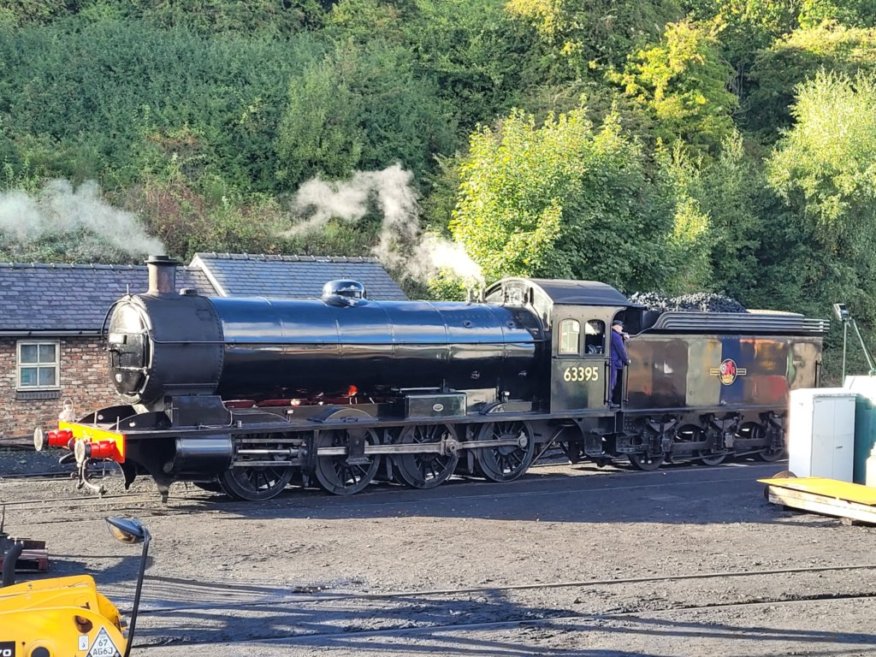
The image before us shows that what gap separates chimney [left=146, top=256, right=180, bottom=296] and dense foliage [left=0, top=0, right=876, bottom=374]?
9797mm

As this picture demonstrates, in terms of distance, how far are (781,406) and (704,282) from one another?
40.3 feet

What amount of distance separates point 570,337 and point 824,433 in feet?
12.5

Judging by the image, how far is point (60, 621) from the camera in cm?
419

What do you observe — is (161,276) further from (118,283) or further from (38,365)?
(118,283)

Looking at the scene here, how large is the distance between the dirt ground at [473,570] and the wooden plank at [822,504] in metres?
0.13

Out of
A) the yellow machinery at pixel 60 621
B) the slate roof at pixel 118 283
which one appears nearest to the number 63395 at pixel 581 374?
the slate roof at pixel 118 283

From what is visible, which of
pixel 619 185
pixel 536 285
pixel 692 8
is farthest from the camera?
pixel 692 8

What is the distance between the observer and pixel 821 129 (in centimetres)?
3247

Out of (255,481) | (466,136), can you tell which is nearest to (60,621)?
(255,481)

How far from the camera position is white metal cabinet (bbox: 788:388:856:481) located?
13.9 meters

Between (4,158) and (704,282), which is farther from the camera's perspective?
(704,282)

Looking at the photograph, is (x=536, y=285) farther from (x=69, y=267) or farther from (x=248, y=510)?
(x=69, y=267)

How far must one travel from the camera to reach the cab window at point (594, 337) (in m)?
15.9

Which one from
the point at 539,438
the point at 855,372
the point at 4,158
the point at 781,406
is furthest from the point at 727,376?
the point at 4,158
